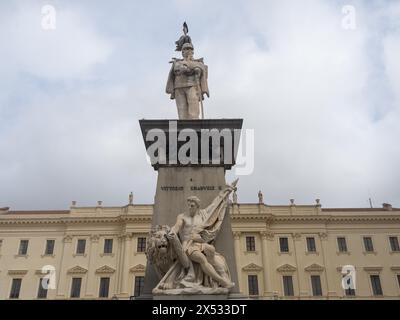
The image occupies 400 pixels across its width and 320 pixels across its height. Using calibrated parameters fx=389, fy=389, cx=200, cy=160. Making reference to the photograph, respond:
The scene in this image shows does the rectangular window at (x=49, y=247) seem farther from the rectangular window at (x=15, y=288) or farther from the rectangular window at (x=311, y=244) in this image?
the rectangular window at (x=311, y=244)

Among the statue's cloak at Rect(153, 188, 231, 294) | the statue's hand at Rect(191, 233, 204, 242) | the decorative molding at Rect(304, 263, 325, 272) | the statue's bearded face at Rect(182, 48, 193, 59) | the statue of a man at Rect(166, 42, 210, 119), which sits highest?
the decorative molding at Rect(304, 263, 325, 272)

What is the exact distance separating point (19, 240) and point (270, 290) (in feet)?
107

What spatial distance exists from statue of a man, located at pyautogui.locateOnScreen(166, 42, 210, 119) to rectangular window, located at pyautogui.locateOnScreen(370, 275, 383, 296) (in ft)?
152

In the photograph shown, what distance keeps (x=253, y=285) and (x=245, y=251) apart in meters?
4.30

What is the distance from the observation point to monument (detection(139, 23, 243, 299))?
22.8 feet

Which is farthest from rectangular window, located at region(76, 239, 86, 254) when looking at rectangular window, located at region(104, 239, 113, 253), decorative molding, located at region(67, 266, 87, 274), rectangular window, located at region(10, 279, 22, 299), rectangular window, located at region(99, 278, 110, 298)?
rectangular window, located at region(10, 279, 22, 299)

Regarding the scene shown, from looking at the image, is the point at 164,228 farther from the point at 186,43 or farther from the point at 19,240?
the point at 19,240

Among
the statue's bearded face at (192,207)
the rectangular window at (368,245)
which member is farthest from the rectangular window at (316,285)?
the statue's bearded face at (192,207)

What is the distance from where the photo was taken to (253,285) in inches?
1881

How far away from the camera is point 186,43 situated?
10492 millimetres

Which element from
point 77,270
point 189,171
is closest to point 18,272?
point 77,270

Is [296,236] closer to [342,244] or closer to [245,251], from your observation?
[342,244]

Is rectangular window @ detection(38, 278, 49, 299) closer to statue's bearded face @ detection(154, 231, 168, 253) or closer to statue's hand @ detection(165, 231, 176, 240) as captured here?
statue's bearded face @ detection(154, 231, 168, 253)
